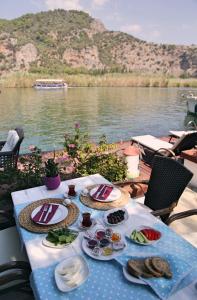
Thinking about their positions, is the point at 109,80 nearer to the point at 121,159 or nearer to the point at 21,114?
the point at 21,114

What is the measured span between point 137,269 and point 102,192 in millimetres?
871

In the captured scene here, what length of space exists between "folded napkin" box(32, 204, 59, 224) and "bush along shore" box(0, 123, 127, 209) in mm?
1003

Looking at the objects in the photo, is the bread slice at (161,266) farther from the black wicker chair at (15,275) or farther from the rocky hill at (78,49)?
the rocky hill at (78,49)

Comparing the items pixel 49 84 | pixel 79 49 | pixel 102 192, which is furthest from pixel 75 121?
pixel 79 49

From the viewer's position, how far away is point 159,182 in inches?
98.5

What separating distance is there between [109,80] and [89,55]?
136 ft

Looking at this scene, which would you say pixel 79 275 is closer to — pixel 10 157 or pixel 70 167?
pixel 70 167

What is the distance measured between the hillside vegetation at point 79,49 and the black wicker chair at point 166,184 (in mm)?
60100

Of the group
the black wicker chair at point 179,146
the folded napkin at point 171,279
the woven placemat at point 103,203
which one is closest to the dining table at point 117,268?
the folded napkin at point 171,279

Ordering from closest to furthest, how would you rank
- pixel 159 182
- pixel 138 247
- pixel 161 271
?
pixel 161 271 → pixel 138 247 → pixel 159 182

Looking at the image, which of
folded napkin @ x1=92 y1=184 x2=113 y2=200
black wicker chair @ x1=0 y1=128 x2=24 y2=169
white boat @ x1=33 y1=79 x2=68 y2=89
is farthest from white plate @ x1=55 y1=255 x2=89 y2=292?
white boat @ x1=33 y1=79 x2=68 y2=89

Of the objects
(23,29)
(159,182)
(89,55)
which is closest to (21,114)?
(159,182)

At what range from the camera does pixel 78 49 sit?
7031cm

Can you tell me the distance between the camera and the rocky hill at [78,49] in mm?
63312
